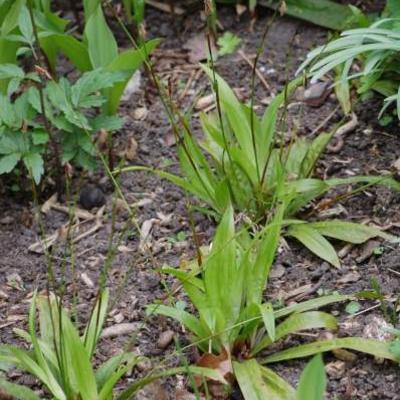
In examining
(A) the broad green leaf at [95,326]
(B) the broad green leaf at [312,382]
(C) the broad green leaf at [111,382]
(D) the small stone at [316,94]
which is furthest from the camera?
(D) the small stone at [316,94]

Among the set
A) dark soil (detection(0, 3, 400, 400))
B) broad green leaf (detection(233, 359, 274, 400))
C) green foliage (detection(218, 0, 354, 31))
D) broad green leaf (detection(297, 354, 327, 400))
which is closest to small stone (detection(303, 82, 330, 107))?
dark soil (detection(0, 3, 400, 400))

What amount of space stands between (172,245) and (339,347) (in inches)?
30.1

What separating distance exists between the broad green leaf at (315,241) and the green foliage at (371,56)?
46 cm

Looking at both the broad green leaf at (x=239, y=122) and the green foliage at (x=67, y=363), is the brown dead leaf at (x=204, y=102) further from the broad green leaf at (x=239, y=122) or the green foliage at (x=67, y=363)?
the green foliage at (x=67, y=363)

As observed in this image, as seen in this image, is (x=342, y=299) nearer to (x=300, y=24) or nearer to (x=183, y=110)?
(x=183, y=110)

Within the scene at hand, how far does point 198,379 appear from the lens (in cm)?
243

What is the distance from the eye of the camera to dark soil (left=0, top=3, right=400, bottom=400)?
2.56 metres

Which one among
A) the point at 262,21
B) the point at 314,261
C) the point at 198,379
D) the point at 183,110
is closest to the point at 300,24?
the point at 262,21

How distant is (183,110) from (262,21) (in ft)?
2.31

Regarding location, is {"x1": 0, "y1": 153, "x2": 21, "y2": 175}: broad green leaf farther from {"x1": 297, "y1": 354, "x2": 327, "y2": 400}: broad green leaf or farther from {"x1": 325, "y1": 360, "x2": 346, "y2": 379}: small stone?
{"x1": 297, "y1": 354, "x2": 327, "y2": 400}: broad green leaf

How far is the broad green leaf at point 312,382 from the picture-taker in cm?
177

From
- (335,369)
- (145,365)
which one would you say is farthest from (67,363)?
(335,369)

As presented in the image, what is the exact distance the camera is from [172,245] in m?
2.98

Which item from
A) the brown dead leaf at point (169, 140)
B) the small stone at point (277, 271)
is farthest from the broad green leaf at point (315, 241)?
the brown dead leaf at point (169, 140)
